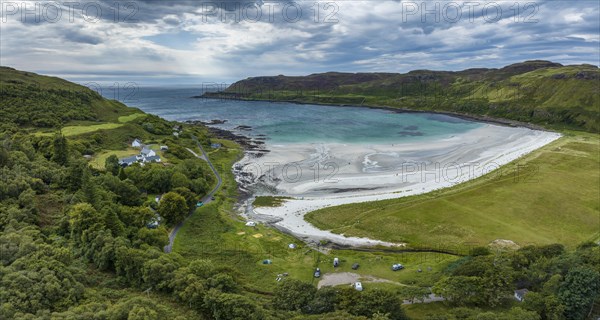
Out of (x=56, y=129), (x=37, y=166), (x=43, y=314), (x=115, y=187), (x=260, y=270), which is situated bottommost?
(x=260, y=270)

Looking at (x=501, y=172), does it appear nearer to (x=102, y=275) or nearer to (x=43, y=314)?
(x=102, y=275)

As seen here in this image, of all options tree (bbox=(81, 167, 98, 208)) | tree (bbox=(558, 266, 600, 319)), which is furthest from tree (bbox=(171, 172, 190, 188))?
tree (bbox=(558, 266, 600, 319))

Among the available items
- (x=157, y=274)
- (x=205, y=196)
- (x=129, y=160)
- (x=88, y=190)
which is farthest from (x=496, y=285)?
(x=129, y=160)

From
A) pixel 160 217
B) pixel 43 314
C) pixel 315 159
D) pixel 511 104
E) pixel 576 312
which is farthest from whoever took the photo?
pixel 511 104

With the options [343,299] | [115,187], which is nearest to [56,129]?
[115,187]

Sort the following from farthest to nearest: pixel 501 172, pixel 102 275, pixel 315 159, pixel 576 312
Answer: pixel 315 159 < pixel 501 172 < pixel 102 275 < pixel 576 312

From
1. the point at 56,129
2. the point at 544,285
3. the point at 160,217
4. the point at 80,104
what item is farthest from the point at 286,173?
the point at 80,104

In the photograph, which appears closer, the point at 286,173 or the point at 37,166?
the point at 37,166

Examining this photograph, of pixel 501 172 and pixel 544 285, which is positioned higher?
pixel 501 172

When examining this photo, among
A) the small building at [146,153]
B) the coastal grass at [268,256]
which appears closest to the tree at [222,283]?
the coastal grass at [268,256]
